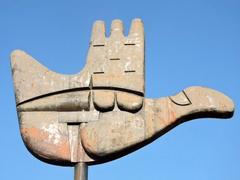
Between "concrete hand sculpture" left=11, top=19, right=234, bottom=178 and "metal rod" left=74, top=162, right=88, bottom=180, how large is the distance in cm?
5

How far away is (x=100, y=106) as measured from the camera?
225 inches

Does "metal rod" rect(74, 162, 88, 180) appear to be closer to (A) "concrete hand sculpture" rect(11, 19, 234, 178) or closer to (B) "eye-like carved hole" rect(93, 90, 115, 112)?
(A) "concrete hand sculpture" rect(11, 19, 234, 178)

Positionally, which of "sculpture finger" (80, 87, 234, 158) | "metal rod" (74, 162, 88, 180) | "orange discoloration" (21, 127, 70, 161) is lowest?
"metal rod" (74, 162, 88, 180)

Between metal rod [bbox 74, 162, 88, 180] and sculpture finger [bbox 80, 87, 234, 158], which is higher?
sculpture finger [bbox 80, 87, 234, 158]

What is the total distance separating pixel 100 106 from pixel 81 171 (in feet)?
2.34

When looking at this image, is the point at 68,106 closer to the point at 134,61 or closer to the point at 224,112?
the point at 134,61

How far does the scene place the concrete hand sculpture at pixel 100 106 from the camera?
5582mm

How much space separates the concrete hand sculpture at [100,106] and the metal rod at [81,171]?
47mm

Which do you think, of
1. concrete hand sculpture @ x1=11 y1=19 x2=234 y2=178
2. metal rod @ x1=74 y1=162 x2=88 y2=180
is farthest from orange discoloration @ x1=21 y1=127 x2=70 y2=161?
metal rod @ x1=74 y1=162 x2=88 y2=180

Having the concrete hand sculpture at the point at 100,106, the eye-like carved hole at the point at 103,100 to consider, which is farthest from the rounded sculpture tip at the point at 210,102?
the eye-like carved hole at the point at 103,100

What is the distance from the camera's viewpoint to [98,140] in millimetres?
5527

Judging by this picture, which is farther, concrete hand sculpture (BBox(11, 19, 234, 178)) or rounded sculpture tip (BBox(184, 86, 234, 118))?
rounded sculpture tip (BBox(184, 86, 234, 118))

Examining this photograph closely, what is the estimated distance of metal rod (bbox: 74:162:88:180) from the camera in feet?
18.2

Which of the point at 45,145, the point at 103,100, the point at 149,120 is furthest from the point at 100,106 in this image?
the point at 45,145
